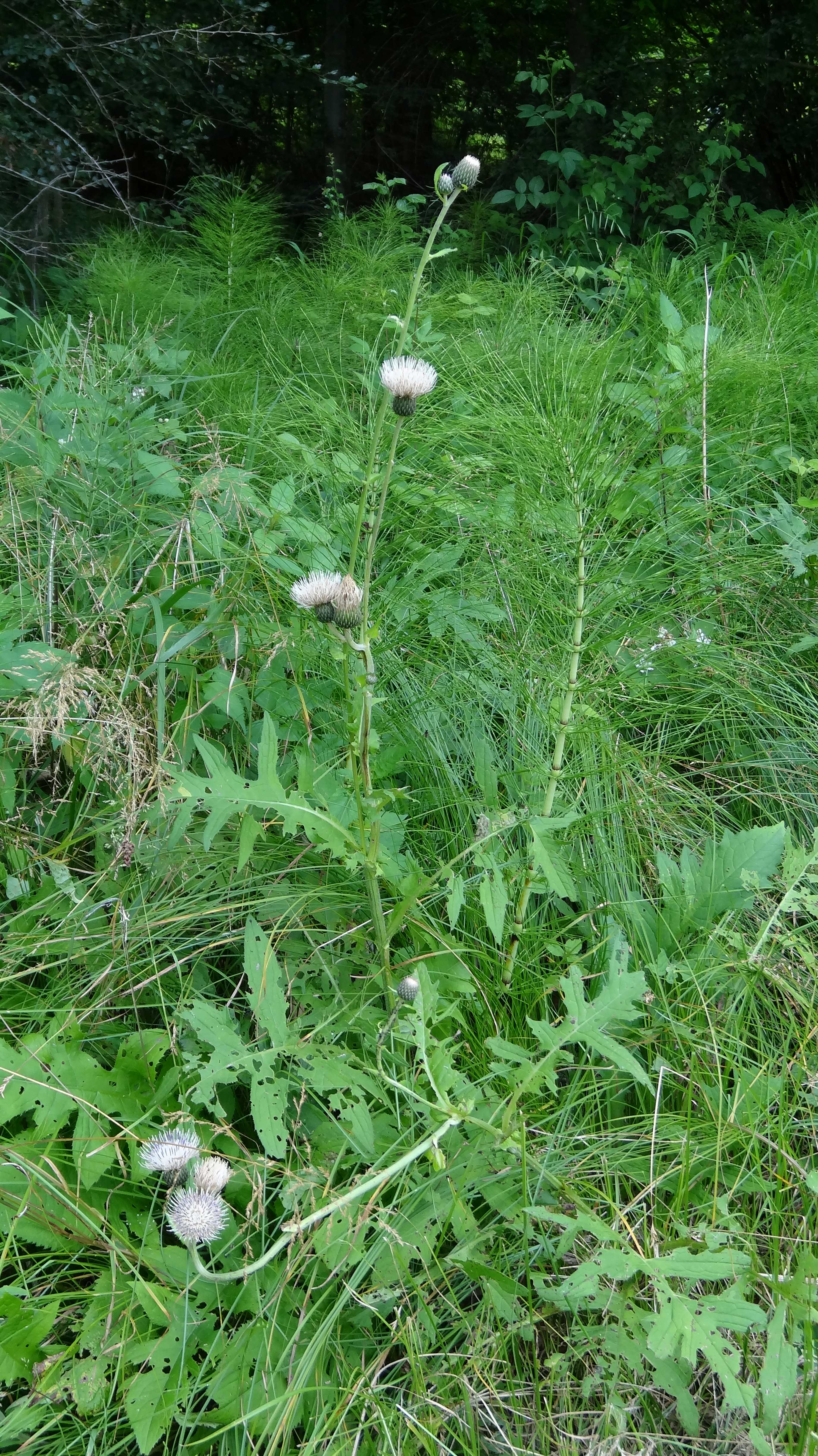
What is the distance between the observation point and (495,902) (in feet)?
3.93

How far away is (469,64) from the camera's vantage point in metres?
6.36

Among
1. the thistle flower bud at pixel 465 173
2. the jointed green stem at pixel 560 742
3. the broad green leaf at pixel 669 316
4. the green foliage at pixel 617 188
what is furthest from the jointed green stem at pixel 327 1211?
the green foliage at pixel 617 188

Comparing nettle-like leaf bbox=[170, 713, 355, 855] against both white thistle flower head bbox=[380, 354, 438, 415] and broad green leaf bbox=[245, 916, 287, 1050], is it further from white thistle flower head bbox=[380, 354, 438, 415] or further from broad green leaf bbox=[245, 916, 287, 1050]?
white thistle flower head bbox=[380, 354, 438, 415]

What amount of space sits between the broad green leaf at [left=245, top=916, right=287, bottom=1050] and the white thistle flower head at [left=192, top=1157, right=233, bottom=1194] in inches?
7.3

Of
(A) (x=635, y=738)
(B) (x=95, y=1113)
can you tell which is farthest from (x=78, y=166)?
(B) (x=95, y=1113)

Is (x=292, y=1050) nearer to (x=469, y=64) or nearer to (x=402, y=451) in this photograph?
(x=402, y=451)

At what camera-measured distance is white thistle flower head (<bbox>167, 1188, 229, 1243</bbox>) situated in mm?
926

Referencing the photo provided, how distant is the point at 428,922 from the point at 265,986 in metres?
0.28

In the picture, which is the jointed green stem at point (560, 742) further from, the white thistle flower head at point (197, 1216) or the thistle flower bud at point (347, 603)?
the white thistle flower head at point (197, 1216)

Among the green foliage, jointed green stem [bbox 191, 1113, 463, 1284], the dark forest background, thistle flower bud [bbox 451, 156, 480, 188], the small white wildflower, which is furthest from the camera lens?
the green foliage

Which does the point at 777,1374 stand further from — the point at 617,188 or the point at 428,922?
the point at 617,188

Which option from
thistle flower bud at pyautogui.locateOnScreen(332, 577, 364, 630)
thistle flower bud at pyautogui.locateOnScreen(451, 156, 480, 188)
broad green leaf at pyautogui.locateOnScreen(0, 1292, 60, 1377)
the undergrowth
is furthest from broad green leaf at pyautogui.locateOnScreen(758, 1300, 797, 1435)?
thistle flower bud at pyautogui.locateOnScreen(451, 156, 480, 188)

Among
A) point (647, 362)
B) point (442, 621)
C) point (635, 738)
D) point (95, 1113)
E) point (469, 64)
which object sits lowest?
point (95, 1113)

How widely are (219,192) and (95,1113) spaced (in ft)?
15.5
